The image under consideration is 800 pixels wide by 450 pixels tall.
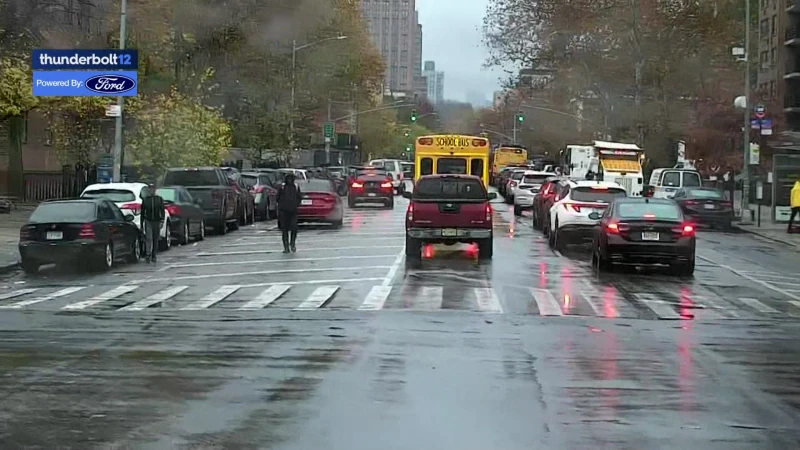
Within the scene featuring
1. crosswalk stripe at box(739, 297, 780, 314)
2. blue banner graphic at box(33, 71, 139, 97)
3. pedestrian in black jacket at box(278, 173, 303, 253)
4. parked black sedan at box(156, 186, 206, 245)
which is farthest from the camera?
blue banner graphic at box(33, 71, 139, 97)

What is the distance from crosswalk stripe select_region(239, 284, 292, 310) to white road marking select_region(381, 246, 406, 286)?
1701mm

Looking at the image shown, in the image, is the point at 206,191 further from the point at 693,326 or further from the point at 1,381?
the point at 1,381

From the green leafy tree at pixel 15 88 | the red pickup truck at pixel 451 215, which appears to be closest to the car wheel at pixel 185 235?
the red pickup truck at pixel 451 215

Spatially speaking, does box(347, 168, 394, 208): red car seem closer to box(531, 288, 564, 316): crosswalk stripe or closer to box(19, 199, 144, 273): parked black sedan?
box(19, 199, 144, 273): parked black sedan

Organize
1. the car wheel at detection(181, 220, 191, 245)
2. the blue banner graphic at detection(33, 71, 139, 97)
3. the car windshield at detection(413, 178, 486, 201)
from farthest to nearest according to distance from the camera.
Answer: the blue banner graphic at detection(33, 71, 139, 97)
the car wheel at detection(181, 220, 191, 245)
the car windshield at detection(413, 178, 486, 201)

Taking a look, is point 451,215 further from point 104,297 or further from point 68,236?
point 104,297

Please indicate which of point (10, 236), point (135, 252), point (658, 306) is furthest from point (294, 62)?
point (658, 306)

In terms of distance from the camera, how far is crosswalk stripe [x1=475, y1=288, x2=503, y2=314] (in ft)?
50.0

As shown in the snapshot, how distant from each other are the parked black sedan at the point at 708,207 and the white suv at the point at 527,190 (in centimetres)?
608

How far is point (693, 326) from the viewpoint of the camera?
14.0 metres

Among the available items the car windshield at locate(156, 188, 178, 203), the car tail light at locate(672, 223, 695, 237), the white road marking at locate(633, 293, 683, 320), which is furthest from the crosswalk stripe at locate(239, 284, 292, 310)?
the car windshield at locate(156, 188, 178, 203)

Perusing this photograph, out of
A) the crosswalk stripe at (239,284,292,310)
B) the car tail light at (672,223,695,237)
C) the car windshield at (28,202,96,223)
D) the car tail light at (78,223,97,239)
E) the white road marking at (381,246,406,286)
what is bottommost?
the crosswalk stripe at (239,284,292,310)

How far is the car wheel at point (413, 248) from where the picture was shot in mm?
23000

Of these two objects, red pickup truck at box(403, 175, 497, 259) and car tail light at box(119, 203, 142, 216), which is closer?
red pickup truck at box(403, 175, 497, 259)
